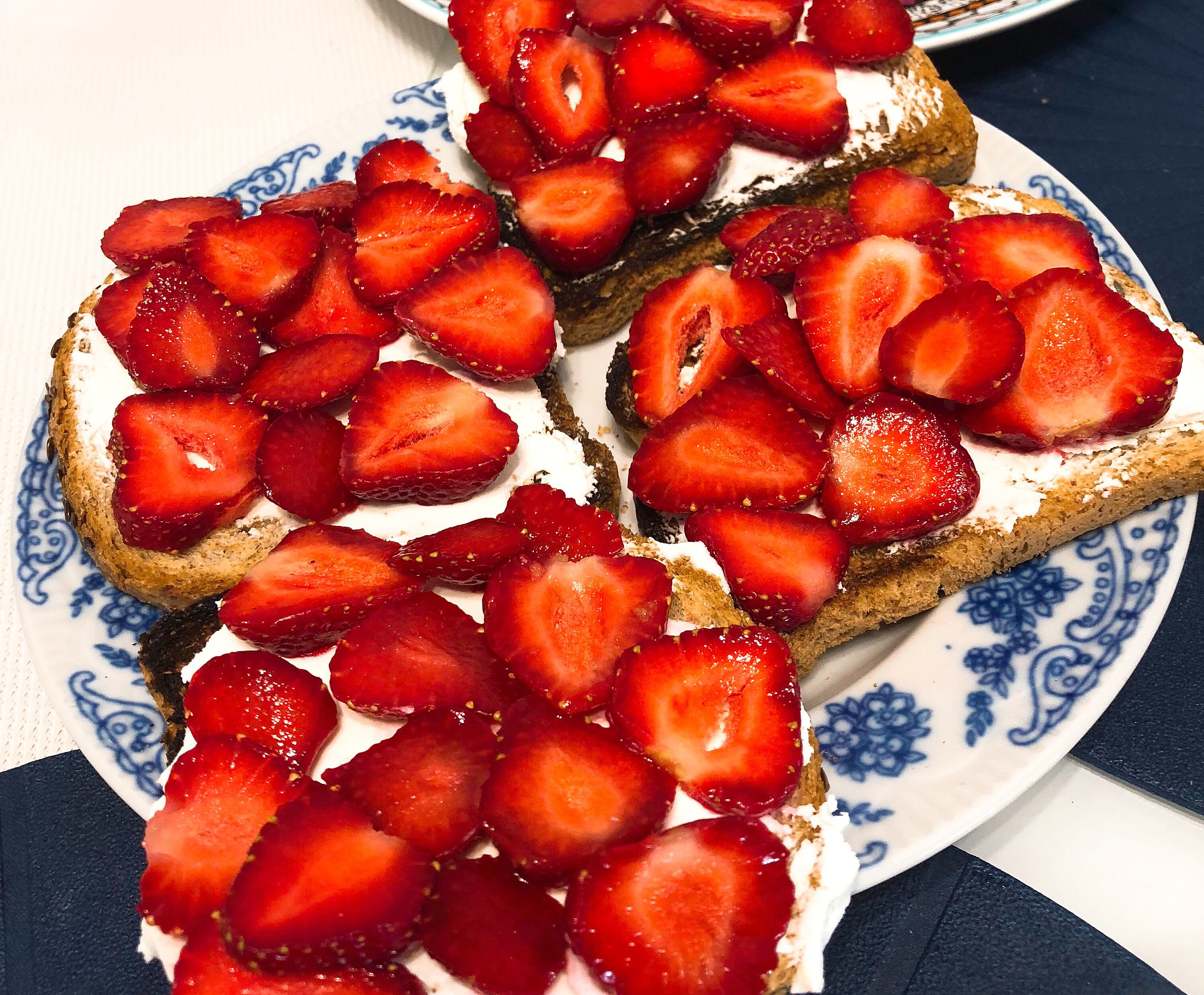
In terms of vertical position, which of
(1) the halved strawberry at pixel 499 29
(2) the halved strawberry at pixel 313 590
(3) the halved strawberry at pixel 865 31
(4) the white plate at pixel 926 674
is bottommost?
(4) the white plate at pixel 926 674

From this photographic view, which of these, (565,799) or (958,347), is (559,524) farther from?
(958,347)

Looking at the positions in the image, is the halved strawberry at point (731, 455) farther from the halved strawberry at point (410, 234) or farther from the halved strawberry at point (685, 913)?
the halved strawberry at point (685, 913)

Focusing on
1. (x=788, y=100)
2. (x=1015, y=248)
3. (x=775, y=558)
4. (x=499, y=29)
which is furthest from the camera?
(x=499, y=29)

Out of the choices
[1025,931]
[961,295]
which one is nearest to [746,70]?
[961,295]

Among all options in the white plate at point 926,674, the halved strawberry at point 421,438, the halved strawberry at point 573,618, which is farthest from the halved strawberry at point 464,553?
the white plate at point 926,674

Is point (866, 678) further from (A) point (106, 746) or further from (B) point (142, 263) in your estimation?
(B) point (142, 263)

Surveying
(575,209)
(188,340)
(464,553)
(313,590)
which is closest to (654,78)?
(575,209)
